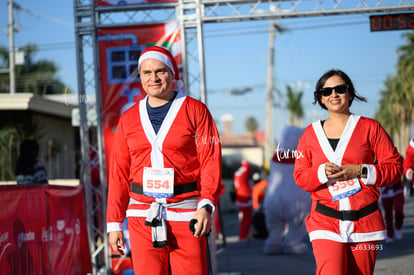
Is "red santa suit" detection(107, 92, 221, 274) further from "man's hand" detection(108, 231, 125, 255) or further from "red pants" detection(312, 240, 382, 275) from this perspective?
"red pants" detection(312, 240, 382, 275)

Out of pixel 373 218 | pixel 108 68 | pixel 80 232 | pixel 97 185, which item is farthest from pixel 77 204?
pixel 373 218

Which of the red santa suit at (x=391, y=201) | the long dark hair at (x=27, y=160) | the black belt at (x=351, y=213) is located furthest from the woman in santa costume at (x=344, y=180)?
the red santa suit at (x=391, y=201)

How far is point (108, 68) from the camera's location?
28.2ft

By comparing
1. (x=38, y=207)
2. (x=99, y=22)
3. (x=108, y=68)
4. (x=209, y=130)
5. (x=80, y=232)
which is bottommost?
(x=80, y=232)

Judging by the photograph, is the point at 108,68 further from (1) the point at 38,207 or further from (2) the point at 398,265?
(2) the point at 398,265

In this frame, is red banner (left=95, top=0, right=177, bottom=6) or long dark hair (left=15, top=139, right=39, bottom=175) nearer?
red banner (left=95, top=0, right=177, bottom=6)

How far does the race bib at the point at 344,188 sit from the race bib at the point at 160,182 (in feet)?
3.72

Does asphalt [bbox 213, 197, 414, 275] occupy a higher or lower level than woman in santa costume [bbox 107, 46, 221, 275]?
lower

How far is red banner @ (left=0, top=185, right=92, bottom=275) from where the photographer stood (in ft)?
18.7

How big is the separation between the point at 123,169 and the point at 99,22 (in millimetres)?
4493

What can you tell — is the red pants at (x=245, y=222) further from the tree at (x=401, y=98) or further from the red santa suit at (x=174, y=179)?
the tree at (x=401, y=98)

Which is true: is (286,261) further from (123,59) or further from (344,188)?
(344,188)

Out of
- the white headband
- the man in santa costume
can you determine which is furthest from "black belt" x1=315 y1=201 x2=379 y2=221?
the man in santa costume

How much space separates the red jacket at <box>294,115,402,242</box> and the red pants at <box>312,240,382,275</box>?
0.16 ft
